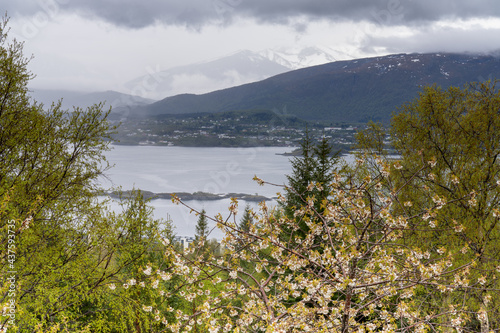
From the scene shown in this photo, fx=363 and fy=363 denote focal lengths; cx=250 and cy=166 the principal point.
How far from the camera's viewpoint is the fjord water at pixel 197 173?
9231 cm

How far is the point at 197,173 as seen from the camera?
12075cm

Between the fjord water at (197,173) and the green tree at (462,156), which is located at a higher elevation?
the green tree at (462,156)

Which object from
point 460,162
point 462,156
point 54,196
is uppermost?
point 462,156

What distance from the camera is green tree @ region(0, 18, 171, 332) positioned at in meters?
9.59

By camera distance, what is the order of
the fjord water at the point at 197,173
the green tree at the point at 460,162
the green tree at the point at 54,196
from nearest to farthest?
the green tree at the point at 54,196 → the green tree at the point at 460,162 → the fjord water at the point at 197,173

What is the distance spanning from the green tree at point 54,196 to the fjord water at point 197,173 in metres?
63.8

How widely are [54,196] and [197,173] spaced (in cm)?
11094

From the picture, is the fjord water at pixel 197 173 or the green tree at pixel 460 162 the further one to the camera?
the fjord water at pixel 197 173

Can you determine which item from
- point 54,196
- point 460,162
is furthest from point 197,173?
point 460,162

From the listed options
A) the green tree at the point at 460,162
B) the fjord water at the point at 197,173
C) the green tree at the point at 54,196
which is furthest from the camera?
the fjord water at the point at 197,173

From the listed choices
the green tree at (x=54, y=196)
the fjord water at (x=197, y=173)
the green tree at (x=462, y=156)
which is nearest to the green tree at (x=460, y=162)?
the green tree at (x=462, y=156)

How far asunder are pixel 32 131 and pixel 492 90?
1418 cm

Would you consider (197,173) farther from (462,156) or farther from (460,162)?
(460,162)

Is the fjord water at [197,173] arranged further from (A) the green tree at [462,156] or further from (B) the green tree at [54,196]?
(B) the green tree at [54,196]
